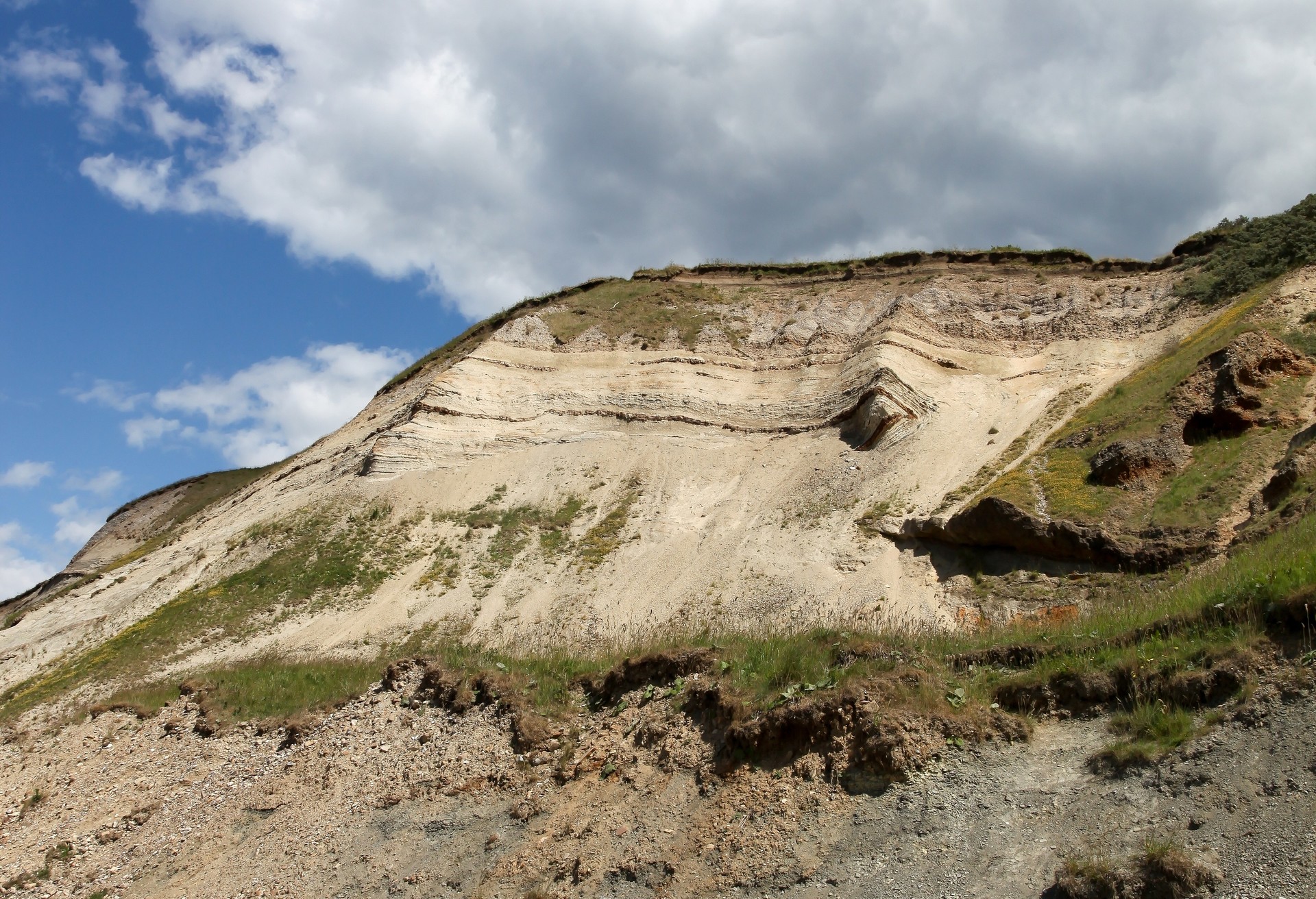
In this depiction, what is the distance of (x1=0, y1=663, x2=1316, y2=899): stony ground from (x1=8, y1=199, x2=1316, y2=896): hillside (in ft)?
0.15

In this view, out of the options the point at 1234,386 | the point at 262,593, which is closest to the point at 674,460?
the point at 262,593

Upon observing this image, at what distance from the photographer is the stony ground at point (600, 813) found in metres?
7.39

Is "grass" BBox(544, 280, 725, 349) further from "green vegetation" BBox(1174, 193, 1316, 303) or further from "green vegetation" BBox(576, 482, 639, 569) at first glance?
"green vegetation" BBox(1174, 193, 1316, 303)

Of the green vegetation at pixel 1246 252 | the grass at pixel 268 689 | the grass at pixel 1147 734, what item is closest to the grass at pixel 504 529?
the grass at pixel 268 689

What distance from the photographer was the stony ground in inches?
291

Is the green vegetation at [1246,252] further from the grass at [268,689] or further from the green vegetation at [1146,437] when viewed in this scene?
the grass at [268,689]

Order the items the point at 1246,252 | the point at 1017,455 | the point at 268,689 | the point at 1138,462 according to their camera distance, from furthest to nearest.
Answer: the point at 1246,252 < the point at 1017,455 < the point at 1138,462 < the point at 268,689

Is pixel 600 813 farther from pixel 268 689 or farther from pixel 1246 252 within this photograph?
pixel 1246 252

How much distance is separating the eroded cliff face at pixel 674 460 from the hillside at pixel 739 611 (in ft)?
0.55

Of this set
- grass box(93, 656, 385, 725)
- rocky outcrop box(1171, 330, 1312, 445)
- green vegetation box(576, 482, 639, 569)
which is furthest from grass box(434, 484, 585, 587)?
rocky outcrop box(1171, 330, 1312, 445)

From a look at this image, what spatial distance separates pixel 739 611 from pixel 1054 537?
6.82 meters

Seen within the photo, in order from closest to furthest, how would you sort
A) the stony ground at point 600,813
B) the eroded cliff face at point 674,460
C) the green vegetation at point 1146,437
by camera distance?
1. the stony ground at point 600,813
2. the green vegetation at point 1146,437
3. the eroded cliff face at point 674,460

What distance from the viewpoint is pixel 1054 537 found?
19078 mm

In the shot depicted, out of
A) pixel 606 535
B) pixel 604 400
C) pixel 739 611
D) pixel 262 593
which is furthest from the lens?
pixel 604 400
